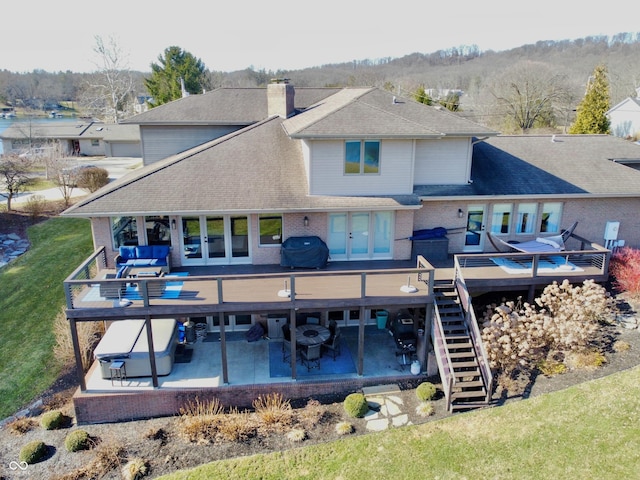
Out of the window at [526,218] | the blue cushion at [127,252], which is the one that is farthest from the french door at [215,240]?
the window at [526,218]

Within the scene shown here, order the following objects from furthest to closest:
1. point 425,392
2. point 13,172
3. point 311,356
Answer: point 13,172 → point 311,356 → point 425,392

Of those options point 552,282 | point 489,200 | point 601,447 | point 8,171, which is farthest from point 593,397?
point 8,171

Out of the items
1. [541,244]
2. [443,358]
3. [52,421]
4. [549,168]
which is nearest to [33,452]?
[52,421]

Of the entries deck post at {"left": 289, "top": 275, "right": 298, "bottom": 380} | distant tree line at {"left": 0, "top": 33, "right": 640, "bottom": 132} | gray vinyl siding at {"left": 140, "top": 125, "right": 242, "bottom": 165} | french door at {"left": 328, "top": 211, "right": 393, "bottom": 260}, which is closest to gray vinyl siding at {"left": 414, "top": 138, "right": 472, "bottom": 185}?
french door at {"left": 328, "top": 211, "right": 393, "bottom": 260}

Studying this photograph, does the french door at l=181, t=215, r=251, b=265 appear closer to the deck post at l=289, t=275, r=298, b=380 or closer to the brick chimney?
the deck post at l=289, t=275, r=298, b=380

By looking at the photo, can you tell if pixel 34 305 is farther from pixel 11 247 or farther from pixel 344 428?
pixel 344 428

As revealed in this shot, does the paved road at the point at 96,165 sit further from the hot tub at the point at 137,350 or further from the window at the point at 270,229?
the window at the point at 270,229

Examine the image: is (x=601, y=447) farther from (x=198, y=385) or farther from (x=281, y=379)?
(x=198, y=385)
